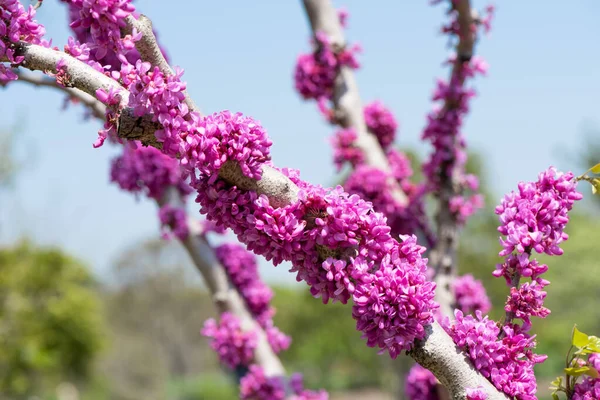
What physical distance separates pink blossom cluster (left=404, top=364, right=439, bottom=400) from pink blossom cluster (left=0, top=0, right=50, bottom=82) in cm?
285

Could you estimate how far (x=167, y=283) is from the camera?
30531mm

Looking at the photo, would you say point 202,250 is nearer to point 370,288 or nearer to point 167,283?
point 370,288

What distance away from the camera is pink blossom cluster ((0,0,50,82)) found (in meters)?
2.17

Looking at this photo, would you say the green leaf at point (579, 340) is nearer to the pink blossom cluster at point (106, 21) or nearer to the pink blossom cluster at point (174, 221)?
the pink blossom cluster at point (106, 21)

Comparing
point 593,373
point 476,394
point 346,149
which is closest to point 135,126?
point 476,394

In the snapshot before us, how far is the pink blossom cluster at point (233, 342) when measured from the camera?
13.5 ft

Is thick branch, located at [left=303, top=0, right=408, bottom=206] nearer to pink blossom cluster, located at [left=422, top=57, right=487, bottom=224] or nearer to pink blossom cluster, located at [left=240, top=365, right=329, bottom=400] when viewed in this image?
pink blossom cluster, located at [left=422, top=57, right=487, bottom=224]

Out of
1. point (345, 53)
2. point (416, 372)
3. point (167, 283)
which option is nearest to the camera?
point (416, 372)

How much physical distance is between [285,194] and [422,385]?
2.15 meters

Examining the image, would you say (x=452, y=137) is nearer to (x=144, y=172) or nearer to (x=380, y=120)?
(x=380, y=120)

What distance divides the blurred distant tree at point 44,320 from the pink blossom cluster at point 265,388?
17.3 m

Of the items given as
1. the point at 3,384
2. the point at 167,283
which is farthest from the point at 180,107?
the point at 167,283

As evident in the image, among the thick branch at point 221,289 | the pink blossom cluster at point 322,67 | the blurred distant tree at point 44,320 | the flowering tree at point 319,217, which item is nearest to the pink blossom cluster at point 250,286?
the thick branch at point 221,289

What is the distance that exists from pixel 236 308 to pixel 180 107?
2420mm
